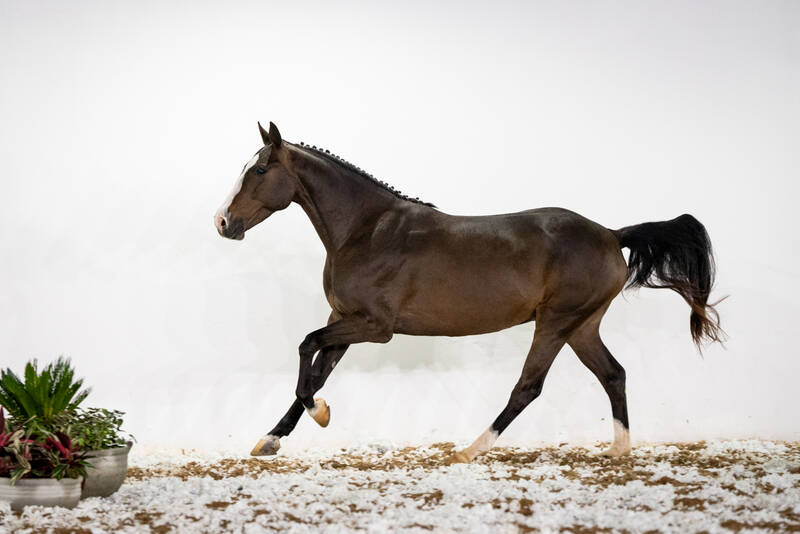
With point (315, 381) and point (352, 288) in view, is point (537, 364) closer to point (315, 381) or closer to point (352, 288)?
point (352, 288)

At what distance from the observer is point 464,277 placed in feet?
17.1

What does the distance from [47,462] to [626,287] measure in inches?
133

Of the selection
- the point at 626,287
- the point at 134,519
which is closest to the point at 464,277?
the point at 626,287

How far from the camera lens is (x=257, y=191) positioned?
5164mm

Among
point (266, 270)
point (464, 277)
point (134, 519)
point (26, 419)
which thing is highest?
point (266, 270)

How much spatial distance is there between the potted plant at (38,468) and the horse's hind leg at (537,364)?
2087 millimetres

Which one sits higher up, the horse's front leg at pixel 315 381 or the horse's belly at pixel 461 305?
the horse's belly at pixel 461 305

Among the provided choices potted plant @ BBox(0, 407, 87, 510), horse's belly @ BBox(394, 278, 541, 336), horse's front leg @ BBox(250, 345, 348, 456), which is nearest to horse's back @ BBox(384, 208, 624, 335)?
horse's belly @ BBox(394, 278, 541, 336)

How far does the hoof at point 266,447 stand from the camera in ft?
16.9

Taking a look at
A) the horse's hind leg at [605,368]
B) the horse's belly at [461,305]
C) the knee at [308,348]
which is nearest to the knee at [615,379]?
the horse's hind leg at [605,368]

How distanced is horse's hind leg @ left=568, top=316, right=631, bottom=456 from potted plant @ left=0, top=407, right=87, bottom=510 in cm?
290

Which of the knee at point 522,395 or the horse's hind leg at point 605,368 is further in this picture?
the horse's hind leg at point 605,368

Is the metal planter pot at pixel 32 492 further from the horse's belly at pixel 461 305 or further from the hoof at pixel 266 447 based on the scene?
the horse's belly at pixel 461 305

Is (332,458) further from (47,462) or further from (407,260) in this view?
(47,462)
